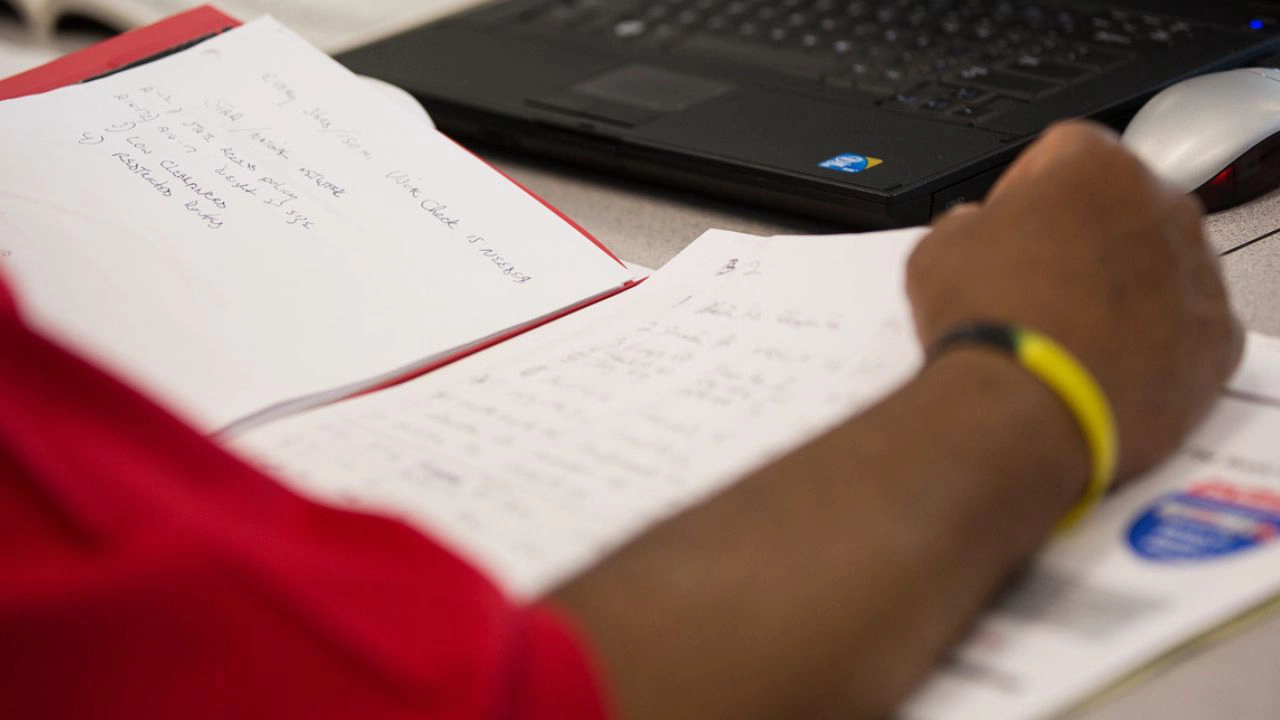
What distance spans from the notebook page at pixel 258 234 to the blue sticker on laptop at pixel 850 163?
0.39 ft

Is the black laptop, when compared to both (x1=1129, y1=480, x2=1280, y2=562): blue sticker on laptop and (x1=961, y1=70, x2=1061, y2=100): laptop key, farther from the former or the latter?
(x1=1129, y1=480, x2=1280, y2=562): blue sticker on laptop

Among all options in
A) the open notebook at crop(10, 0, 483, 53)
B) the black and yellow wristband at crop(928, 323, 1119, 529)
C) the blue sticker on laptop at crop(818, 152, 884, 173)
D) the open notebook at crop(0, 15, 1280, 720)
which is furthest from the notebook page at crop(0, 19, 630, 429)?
the open notebook at crop(10, 0, 483, 53)

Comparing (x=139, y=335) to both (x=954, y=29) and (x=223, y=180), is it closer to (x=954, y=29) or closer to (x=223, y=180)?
(x=223, y=180)

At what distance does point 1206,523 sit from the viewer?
1.28ft

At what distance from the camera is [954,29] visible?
30.7 inches

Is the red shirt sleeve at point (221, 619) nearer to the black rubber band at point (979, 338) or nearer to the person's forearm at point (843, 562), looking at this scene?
the person's forearm at point (843, 562)

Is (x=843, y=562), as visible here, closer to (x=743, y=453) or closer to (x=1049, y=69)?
(x=743, y=453)

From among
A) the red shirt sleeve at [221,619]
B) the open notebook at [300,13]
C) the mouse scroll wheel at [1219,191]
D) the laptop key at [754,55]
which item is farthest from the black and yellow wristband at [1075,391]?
the open notebook at [300,13]

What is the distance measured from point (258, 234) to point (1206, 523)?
41 cm

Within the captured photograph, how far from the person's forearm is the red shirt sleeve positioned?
2 centimetres

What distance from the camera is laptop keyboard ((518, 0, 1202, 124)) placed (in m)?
0.69

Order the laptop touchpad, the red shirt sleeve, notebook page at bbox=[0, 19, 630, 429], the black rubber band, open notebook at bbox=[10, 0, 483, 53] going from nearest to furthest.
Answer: the red shirt sleeve, the black rubber band, notebook page at bbox=[0, 19, 630, 429], the laptop touchpad, open notebook at bbox=[10, 0, 483, 53]

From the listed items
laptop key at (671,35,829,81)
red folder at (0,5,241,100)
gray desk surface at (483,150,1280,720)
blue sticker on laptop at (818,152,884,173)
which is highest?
red folder at (0,5,241,100)

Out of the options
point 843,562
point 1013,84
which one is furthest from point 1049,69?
point 843,562
